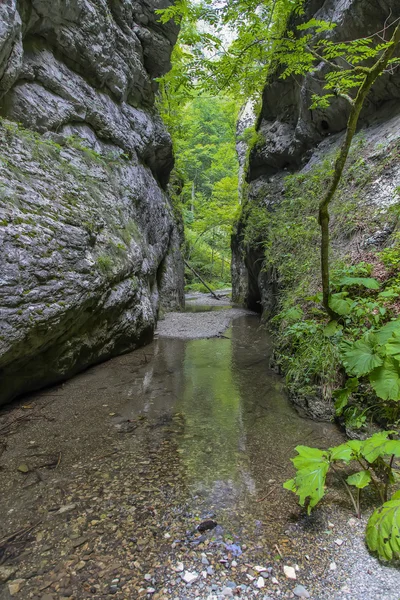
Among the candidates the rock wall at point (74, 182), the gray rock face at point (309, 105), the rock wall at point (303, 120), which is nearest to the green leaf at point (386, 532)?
the rock wall at point (74, 182)

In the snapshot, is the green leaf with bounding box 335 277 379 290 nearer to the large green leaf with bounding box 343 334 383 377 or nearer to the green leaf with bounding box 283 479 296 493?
the large green leaf with bounding box 343 334 383 377

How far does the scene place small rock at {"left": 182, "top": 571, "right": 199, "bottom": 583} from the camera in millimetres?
1856

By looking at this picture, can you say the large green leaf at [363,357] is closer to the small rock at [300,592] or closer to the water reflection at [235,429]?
the water reflection at [235,429]

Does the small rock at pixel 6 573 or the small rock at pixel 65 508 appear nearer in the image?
the small rock at pixel 6 573

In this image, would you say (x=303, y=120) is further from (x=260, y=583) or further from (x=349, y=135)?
(x=260, y=583)

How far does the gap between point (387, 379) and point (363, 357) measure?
0.28 m

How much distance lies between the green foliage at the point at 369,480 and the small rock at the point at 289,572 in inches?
14.2

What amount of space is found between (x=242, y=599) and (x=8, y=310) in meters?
3.59

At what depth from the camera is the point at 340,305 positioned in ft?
12.6

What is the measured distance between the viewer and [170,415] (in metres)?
4.13

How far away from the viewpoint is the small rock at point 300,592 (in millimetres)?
1767

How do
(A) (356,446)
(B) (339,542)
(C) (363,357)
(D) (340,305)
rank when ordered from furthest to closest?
(D) (340,305)
(C) (363,357)
(A) (356,446)
(B) (339,542)

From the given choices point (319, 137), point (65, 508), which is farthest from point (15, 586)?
point (319, 137)

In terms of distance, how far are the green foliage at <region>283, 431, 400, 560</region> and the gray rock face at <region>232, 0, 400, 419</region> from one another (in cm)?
156
